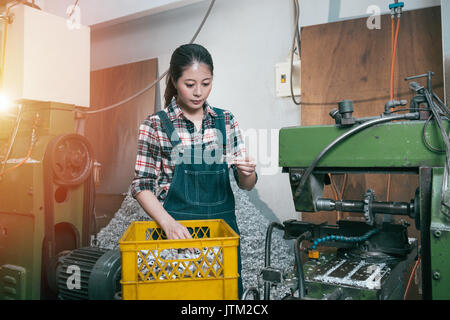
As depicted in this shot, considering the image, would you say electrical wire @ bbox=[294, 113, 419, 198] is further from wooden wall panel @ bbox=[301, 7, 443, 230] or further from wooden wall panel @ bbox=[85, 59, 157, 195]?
wooden wall panel @ bbox=[85, 59, 157, 195]

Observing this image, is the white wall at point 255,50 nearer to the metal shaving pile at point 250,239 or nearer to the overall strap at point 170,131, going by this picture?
the metal shaving pile at point 250,239

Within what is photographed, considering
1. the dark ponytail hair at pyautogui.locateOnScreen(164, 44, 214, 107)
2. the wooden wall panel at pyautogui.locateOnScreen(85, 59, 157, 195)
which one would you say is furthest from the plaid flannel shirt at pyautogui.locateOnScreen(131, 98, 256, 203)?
the wooden wall panel at pyautogui.locateOnScreen(85, 59, 157, 195)

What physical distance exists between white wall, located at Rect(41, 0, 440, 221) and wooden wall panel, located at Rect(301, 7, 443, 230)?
179mm

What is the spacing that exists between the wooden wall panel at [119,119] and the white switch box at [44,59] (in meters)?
0.60

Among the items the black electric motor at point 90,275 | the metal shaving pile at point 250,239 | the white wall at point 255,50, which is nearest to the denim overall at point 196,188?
the black electric motor at point 90,275

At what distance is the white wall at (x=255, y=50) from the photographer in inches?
87.0

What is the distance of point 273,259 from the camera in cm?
199

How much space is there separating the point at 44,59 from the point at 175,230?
1.60 metres

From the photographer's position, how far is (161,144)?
1.24 meters

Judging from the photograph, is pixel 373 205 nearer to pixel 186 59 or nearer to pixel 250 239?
pixel 186 59

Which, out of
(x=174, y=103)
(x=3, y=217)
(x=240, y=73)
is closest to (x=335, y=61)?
(x=240, y=73)

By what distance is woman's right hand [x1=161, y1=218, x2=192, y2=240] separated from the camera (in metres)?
0.91

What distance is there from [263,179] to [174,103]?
1175 mm
